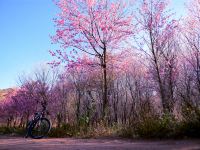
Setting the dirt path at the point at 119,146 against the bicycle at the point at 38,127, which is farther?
the bicycle at the point at 38,127

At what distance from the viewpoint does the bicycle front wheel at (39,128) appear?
9141 millimetres

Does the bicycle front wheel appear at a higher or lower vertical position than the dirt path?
higher

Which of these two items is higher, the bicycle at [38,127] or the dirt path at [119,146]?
the bicycle at [38,127]

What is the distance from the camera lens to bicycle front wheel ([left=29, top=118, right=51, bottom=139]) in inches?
360

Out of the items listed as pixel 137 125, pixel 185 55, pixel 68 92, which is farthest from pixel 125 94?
pixel 137 125

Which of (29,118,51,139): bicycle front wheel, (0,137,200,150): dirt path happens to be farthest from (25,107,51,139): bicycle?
(0,137,200,150): dirt path

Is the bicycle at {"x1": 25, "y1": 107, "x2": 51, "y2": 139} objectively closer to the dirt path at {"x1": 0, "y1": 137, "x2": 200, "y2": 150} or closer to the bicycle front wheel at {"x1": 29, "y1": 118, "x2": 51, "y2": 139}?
the bicycle front wheel at {"x1": 29, "y1": 118, "x2": 51, "y2": 139}

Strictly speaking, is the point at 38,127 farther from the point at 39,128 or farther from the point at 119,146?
the point at 119,146

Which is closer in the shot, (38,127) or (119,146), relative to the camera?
(119,146)

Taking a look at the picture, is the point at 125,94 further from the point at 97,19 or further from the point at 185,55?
the point at 97,19

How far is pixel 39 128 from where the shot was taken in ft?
→ 30.3

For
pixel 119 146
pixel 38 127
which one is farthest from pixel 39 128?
pixel 119 146

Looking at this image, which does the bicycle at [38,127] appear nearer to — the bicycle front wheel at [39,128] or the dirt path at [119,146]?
the bicycle front wheel at [39,128]

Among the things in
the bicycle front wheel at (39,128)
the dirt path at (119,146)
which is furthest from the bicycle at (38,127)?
the dirt path at (119,146)
